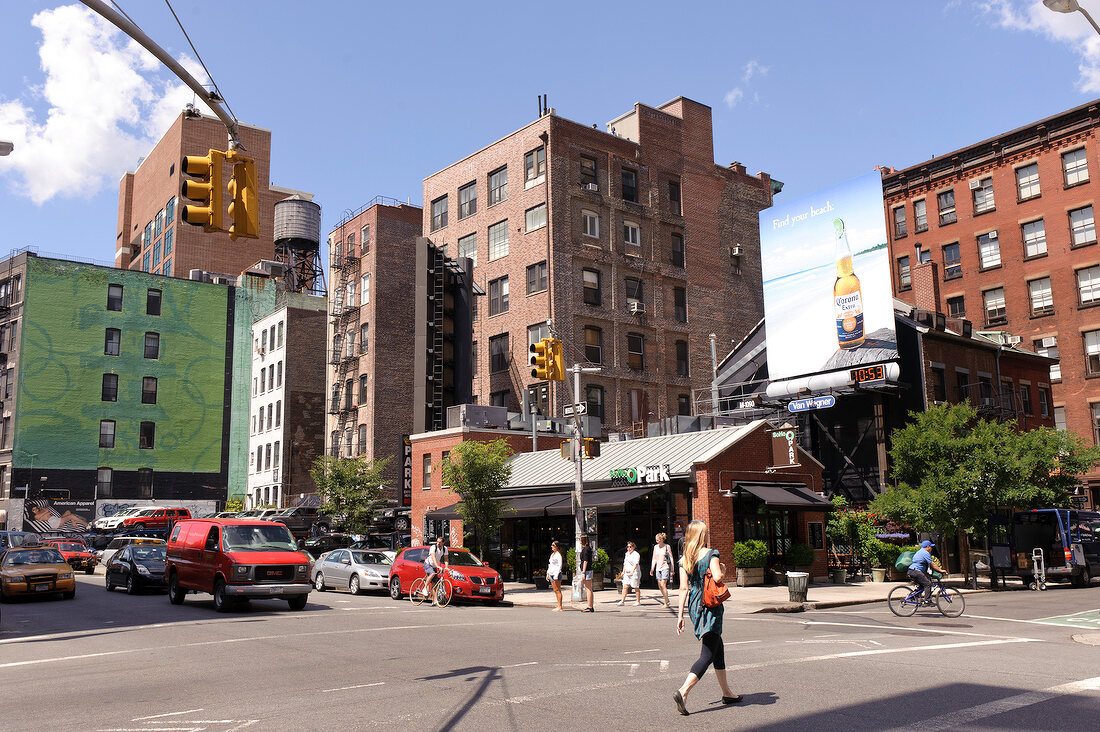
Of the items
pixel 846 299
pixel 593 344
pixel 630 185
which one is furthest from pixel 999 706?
pixel 630 185

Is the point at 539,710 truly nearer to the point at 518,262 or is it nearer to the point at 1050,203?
the point at 518,262

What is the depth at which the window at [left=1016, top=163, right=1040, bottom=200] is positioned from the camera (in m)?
53.4

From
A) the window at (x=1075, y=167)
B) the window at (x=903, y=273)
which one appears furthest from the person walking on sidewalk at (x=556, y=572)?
the window at (x=903, y=273)

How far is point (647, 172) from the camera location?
5431 centimetres

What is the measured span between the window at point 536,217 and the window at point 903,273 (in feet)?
87.2

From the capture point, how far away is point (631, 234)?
2090 inches

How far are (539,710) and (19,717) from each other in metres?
5.37

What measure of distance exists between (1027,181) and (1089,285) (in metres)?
7.46

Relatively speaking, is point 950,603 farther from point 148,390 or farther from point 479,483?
point 148,390

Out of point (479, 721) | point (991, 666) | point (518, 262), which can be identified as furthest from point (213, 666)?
point (518, 262)

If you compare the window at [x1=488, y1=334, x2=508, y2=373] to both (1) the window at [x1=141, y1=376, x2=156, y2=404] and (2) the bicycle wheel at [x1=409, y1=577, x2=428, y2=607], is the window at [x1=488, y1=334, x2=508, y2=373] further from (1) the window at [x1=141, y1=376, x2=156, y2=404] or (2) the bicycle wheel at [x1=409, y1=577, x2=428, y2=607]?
(1) the window at [x1=141, y1=376, x2=156, y2=404]

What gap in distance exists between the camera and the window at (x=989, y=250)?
2176 inches

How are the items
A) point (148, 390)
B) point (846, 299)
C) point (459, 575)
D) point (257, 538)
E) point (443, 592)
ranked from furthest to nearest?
point (148, 390)
point (846, 299)
point (459, 575)
point (443, 592)
point (257, 538)

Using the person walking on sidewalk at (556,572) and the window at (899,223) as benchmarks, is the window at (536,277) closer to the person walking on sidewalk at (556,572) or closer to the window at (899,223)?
the person walking on sidewalk at (556,572)
